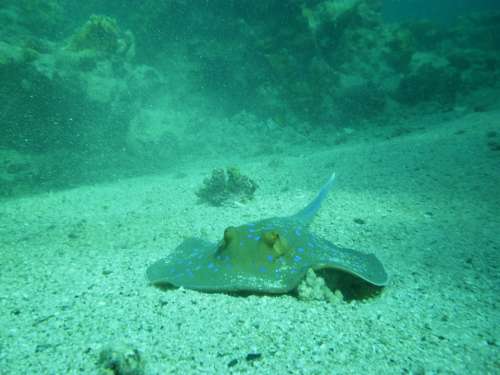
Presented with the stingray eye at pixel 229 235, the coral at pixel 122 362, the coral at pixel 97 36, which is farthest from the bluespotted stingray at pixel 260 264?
the coral at pixel 97 36

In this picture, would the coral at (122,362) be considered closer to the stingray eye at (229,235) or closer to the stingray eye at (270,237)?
the stingray eye at (229,235)

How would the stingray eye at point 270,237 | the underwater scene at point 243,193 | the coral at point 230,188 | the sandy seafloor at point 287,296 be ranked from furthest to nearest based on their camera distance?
the coral at point 230,188
the stingray eye at point 270,237
the underwater scene at point 243,193
the sandy seafloor at point 287,296

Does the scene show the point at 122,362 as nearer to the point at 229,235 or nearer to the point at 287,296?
the point at 229,235

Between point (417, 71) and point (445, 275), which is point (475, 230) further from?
point (417, 71)

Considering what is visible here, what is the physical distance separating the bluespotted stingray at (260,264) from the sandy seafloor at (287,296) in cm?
18

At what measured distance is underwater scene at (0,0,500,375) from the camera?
2480mm

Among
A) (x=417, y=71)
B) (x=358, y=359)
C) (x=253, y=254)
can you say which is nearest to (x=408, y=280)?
(x=358, y=359)

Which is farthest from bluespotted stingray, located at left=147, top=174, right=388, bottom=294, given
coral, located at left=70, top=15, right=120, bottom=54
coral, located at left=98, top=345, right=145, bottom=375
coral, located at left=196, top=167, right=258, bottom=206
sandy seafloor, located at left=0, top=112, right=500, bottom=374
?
coral, located at left=70, top=15, right=120, bottom=54

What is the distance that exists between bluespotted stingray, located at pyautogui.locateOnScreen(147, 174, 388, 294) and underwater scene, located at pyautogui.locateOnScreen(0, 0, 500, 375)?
0.02 metres

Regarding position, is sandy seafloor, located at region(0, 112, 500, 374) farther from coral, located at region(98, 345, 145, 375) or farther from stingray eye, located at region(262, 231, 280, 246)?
stingray eye, located at region(262, 231, 280, 246)

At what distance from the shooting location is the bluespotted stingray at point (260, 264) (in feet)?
9.23

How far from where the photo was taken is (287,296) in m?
3.00

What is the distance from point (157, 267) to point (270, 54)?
1165 cm

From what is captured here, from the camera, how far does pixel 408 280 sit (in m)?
3.40
